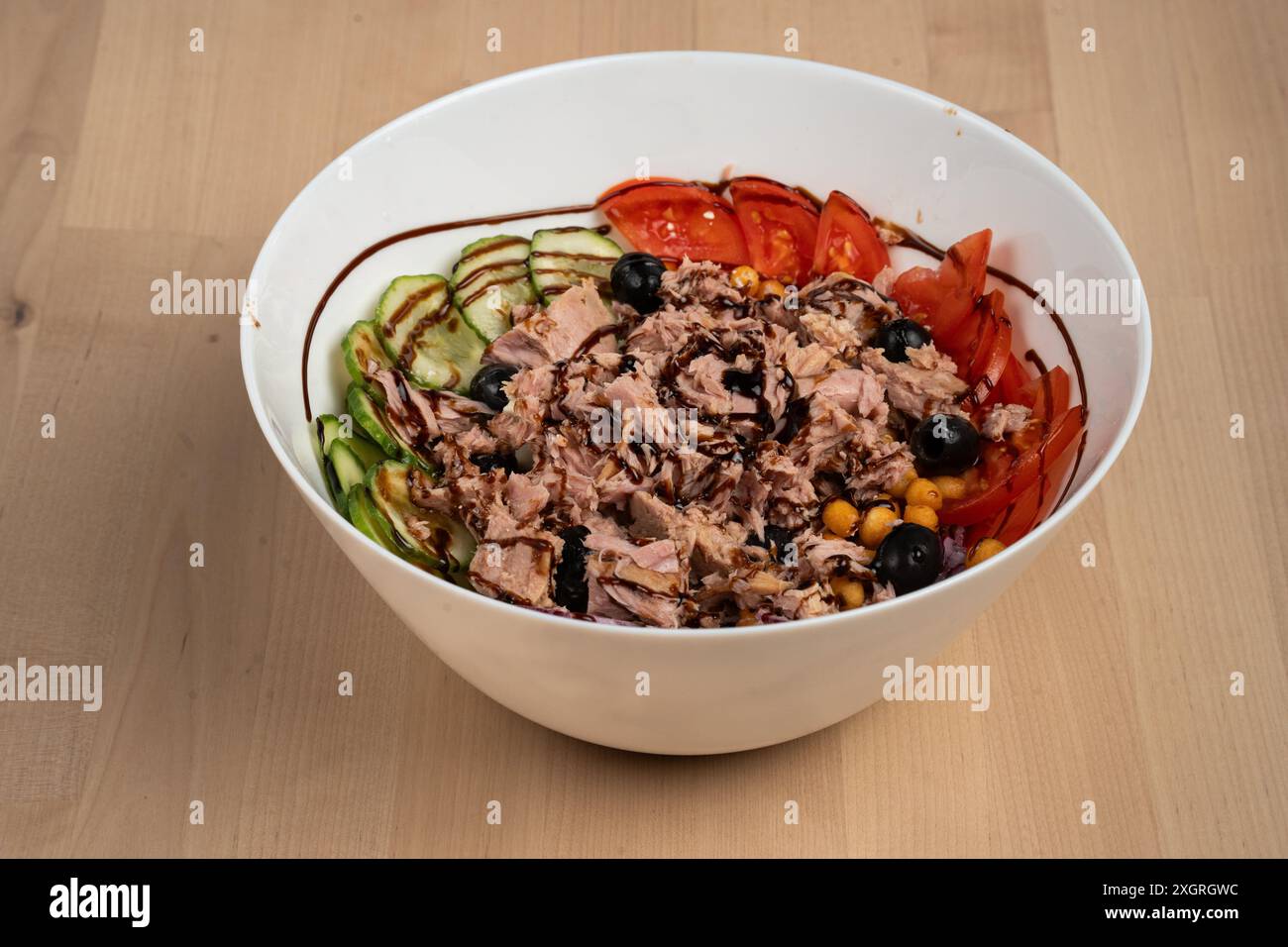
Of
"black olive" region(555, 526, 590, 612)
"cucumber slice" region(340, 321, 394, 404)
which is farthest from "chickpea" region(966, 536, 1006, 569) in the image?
"cucumber slice" region(340, 321, 394, 404)

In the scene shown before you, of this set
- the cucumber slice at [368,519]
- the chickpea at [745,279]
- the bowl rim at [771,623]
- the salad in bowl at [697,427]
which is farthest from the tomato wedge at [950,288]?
the cucumber slice at [368,519]

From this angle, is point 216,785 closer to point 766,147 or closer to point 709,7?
point 766,147

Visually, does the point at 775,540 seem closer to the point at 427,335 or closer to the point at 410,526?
the point at 410,526

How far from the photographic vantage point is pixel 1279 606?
3094mm

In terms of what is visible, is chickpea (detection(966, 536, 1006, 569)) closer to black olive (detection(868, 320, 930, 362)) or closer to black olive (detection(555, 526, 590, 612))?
black olive (detection(868, 320, 930, 362))

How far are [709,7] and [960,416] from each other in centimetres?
208

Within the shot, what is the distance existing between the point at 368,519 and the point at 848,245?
1329mm

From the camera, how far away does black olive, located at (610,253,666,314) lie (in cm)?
298

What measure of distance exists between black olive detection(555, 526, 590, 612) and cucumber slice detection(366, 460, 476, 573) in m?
0.26

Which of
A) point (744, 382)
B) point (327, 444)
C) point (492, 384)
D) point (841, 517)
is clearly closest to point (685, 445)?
point (744, 382)

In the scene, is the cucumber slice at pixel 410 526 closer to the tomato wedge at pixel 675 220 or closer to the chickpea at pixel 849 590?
the chickpea at pixel 849 590

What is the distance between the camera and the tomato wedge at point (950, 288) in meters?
2.95

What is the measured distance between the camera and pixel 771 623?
2.23 meters

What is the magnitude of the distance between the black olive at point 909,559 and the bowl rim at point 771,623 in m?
0.06
